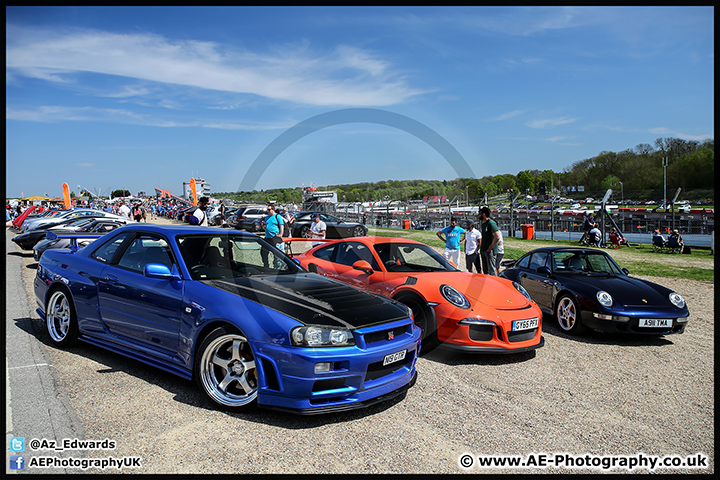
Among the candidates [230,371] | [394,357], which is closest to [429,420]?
[394,357]

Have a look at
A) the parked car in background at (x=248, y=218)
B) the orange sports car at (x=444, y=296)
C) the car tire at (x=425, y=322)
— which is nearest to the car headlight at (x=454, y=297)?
the orange sports car at (x=444, y=296)

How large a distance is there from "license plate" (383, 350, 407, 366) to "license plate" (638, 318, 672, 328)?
4016mm

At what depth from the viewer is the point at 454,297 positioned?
534 cm

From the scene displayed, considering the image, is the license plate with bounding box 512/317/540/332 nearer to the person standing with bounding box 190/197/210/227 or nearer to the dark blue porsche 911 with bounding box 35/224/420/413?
the dark blue porsche 911 with bounding box 35/224/420/413

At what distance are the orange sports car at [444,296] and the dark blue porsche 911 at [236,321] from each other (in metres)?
1.25

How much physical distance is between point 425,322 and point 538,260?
345 cm

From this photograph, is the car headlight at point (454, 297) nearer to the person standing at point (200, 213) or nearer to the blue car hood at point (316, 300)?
the blue car hood at point (316, 300)

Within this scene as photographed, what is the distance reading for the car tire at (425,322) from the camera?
17.3 ft

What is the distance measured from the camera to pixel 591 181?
101625mm

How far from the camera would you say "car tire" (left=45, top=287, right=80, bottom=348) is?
494cm

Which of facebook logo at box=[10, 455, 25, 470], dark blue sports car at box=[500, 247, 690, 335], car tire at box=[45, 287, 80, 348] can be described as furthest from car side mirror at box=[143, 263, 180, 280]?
dark blue sports car at box=[500, 247, 690, 335]

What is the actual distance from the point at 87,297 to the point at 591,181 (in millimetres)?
112285

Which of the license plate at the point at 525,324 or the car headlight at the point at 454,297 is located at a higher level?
the car headlight at the point at 454,297

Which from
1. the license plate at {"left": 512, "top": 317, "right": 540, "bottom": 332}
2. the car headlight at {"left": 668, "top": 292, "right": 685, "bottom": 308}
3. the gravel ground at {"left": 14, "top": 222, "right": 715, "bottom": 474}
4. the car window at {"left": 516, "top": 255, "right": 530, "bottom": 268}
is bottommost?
the gravel ground at {"left": 14, "top": 222, "right": 715, "bottom": 474}
